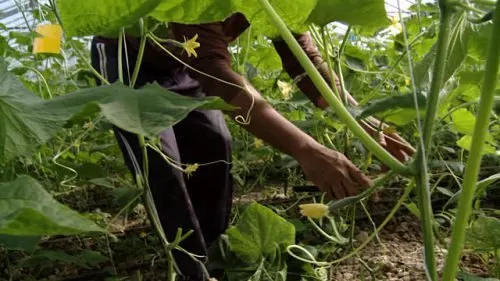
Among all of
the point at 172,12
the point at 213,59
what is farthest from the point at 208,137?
the point at 172,12

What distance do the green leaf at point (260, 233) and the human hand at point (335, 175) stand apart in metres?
0.09

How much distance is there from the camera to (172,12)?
0.73 meters

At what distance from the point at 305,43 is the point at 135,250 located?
2.36 feet

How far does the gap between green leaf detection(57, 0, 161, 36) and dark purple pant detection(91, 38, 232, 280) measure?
711 mm

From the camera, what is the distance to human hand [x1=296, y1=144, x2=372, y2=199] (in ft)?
3.17

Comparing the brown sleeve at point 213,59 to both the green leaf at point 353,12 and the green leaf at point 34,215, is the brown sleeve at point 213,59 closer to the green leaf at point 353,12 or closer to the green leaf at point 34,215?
the green leaf at point 353,12

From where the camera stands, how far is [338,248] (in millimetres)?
1472

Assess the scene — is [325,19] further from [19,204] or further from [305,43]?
[19,204]

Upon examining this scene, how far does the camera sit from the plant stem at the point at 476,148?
1.53 feet

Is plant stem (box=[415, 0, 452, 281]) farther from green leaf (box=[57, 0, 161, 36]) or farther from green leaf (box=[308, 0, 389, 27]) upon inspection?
green leaf (box=[308, 0, 389, 27])

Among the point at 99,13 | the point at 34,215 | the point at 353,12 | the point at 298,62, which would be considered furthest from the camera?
the point at 298,62

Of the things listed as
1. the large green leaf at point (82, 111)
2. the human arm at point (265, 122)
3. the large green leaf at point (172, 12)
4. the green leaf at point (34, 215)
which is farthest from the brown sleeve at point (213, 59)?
the green leaf at point (34, 215)

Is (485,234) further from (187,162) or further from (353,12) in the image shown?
(187,162)

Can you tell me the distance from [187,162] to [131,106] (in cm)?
113
